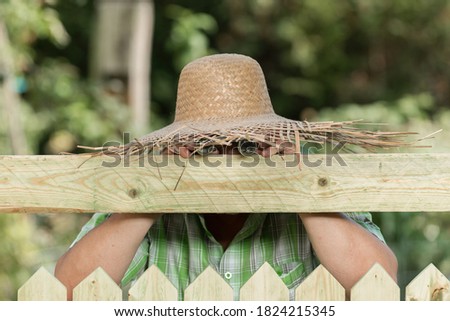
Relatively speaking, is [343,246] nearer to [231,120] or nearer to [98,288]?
[231,120]

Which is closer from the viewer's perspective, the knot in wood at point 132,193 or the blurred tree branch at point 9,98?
the knot in wood at point 132,193

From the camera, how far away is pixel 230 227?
2420mm

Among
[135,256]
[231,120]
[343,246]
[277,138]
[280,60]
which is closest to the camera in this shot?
[277,138]

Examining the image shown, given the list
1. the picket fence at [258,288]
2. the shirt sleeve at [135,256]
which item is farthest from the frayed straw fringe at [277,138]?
the shirt sleeve at [135,256]

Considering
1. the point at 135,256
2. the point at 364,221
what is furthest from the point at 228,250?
the point at 364,221

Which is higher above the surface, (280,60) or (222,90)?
(280,60)

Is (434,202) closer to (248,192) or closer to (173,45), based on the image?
(248,192)

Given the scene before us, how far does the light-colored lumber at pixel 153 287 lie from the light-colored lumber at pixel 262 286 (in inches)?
7.2

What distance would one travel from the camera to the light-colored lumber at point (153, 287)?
6.39 feet

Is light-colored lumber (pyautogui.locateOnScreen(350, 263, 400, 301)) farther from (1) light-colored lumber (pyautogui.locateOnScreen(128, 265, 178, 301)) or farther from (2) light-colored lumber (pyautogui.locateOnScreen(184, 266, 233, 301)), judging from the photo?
(1) light-colored lumber (pyautogui.locateOnScreen(128, 265, 178, 301))

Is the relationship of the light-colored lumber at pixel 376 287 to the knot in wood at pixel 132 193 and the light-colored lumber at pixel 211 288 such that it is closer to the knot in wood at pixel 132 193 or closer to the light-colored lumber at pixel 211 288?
the light-colored lumber at pixel 211 288

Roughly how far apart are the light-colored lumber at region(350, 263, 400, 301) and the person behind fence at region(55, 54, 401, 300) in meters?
0.10

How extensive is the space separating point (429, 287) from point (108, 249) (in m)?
0.83
